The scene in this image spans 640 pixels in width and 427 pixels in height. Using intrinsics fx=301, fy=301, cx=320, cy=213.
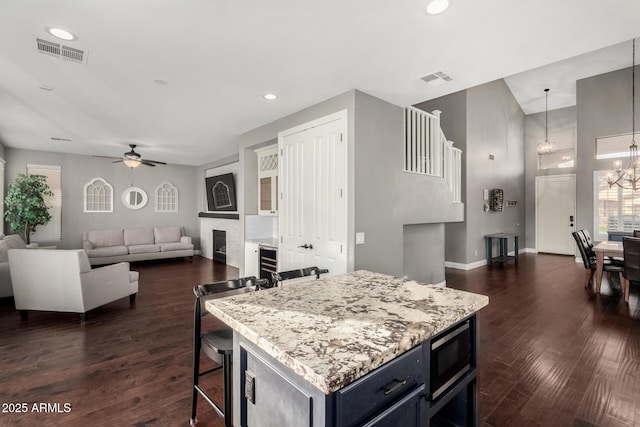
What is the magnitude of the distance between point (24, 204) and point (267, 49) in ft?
21.5

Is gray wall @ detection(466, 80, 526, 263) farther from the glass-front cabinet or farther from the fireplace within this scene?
the fireplace

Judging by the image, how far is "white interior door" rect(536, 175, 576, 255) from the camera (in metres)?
8.62

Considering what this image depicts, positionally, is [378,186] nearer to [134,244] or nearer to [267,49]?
[267,49]

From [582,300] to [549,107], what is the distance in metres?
7.00

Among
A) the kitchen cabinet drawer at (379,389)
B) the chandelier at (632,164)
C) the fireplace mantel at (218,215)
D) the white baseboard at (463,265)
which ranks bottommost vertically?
the white baseboard at (463,265)

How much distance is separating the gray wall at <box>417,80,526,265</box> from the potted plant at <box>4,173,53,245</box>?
8487 millimetres

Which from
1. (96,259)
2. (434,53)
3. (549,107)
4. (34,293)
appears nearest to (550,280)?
(434,53)

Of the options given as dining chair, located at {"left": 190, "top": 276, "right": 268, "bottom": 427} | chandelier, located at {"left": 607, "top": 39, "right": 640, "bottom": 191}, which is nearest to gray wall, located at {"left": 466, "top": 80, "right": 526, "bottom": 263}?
chandelier, located at {"left": 607, "top": 39, "right": 640, "bottom": 191}

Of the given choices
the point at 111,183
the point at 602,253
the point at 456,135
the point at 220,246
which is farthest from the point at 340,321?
the point at 111,183

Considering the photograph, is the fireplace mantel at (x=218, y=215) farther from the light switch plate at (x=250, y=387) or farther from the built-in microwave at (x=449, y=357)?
the built-in microwave at (x=449, y=357)

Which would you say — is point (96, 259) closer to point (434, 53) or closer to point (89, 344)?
point (89, 344)

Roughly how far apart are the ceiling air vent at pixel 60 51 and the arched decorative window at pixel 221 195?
5.03 m

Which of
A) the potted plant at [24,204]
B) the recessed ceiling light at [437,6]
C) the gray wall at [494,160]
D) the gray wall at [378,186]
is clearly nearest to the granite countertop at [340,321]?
the gray wall at [378,186]

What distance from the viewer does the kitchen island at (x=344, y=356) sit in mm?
942
